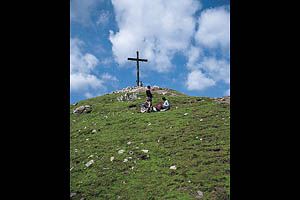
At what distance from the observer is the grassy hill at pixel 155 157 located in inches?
211

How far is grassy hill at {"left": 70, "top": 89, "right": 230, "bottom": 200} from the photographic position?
17.6ft

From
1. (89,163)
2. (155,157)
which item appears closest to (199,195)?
(155,157)

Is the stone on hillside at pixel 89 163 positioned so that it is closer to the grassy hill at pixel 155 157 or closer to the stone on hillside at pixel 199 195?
the grassy hill at pixel 155 157

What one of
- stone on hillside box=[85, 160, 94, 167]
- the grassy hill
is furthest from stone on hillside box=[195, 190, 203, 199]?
stone on hillside box=[85, 160, 94, 167]

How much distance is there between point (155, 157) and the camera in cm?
735

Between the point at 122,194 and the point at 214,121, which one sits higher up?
the point at 214,121

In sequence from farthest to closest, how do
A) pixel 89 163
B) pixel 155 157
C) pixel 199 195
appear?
pixel 89 163 → pixel 155 157 → pixel 199 195

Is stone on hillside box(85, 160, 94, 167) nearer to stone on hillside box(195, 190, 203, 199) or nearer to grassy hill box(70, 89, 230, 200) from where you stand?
grassy hill box(70, 89, 230, 200)

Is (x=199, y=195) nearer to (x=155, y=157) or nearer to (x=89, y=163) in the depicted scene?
(x=155, y=157)
